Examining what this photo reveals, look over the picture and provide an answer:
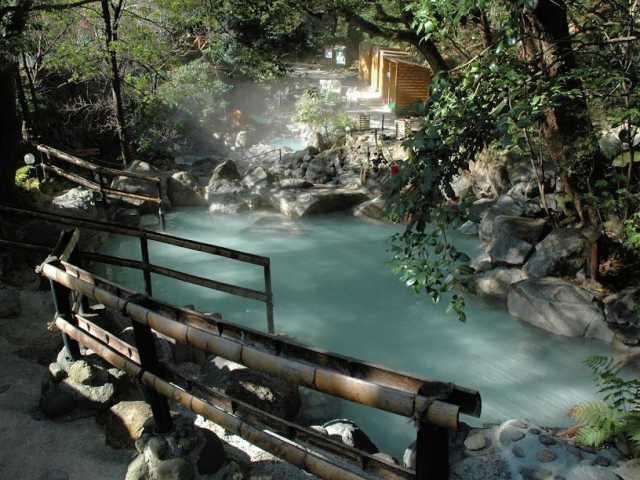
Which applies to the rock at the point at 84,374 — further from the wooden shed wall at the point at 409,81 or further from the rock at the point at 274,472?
the wooden shed wall at the point at 409,81

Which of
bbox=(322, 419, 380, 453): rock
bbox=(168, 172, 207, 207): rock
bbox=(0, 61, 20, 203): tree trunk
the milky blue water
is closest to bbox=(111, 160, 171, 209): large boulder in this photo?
bbox=(168, 172, 207, 207): rock

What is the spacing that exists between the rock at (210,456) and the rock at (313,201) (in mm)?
11051

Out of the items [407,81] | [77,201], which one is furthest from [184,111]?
[77,201]

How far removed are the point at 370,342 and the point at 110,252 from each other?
5826mm

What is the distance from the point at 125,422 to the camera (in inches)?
126

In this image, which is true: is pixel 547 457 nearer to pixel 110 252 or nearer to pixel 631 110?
pixel 631 110

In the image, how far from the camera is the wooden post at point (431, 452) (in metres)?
1.77

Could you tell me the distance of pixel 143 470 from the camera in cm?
269

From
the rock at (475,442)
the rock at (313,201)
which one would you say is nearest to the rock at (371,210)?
the rock at (313,201)

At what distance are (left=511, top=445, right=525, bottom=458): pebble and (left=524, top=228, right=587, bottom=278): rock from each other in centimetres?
557

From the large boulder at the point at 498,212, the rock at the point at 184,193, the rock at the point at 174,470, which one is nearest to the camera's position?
the rock at the point at 174,470

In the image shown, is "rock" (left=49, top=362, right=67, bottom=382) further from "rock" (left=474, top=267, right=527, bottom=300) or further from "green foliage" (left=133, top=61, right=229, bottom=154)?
"green foliage" (left=133, top=61, right=229, bottom=154)

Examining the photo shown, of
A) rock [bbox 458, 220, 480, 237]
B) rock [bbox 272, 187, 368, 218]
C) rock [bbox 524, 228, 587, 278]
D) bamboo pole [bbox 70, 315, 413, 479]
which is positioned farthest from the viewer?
rock [bbox 272, 187, 368, 218]

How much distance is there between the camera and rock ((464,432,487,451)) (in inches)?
159
